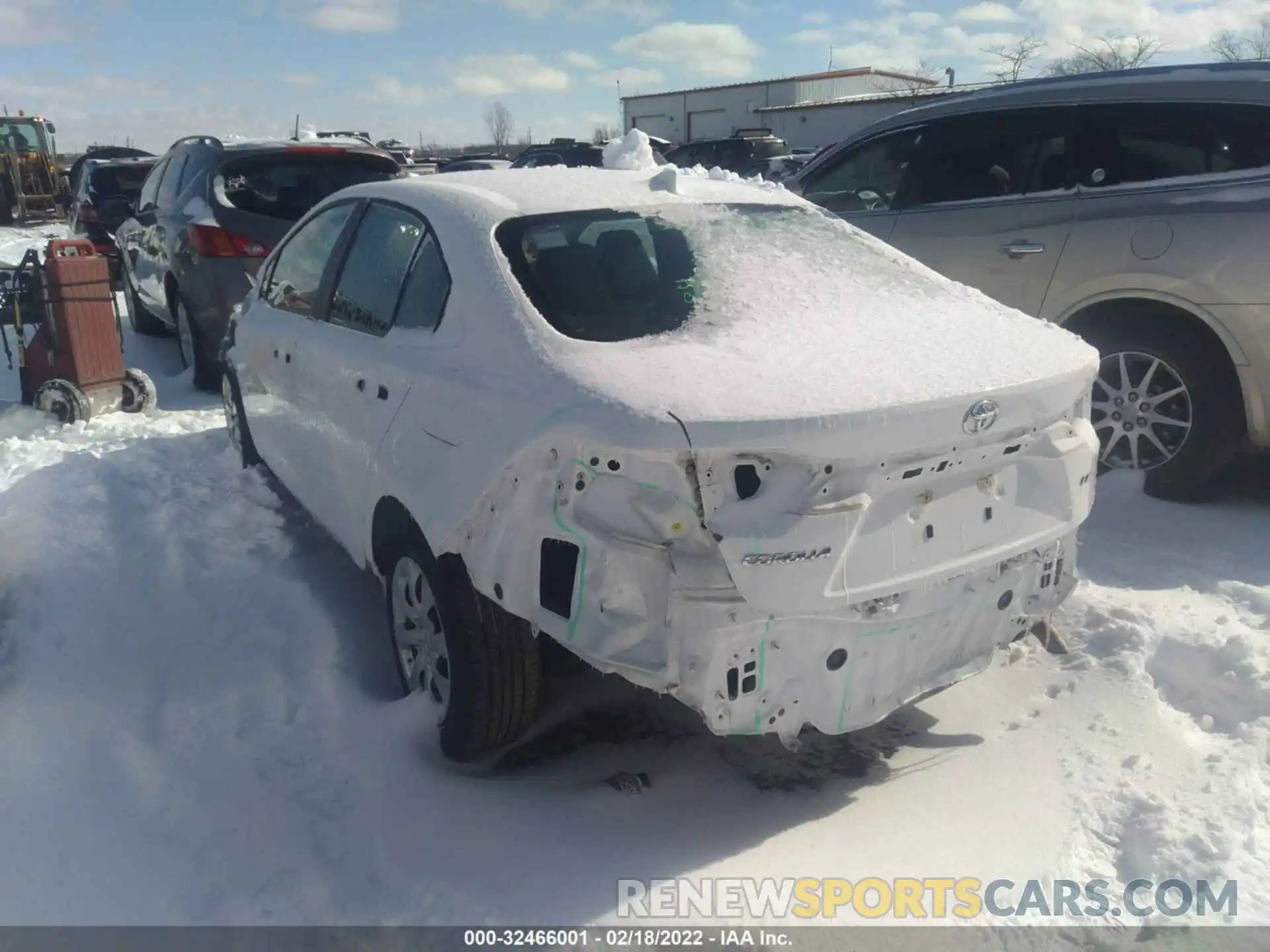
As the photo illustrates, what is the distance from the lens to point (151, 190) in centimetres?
809

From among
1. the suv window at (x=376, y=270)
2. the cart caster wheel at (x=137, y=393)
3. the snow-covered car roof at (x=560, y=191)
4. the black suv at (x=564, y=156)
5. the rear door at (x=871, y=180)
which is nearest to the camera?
the snow-covered car roof at (x=560, y=191)

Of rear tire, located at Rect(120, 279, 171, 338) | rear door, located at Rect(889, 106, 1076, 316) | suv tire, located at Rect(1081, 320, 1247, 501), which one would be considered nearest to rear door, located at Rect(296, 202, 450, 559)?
rear door, located at Rect(889, 106, 1076, 316)

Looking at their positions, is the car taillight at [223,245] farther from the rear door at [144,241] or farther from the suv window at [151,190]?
the suv window at [151,190]

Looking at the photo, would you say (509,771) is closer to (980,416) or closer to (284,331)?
(980,416)

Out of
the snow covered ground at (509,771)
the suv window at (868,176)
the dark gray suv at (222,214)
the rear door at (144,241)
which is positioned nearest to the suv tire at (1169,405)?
the snow covered ground at (509,771)

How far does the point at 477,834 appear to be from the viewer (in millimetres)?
2584

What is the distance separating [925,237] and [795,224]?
2.27m

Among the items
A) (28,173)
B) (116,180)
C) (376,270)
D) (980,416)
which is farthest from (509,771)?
(28,173)

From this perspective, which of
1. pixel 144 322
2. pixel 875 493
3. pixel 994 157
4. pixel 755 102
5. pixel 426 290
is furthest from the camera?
pixel 755 102

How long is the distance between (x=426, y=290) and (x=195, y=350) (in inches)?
186

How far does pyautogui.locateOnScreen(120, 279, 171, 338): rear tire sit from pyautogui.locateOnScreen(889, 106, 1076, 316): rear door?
6.89 meters

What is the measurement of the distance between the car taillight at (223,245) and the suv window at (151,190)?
176 centimetres

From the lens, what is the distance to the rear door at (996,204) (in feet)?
16.4

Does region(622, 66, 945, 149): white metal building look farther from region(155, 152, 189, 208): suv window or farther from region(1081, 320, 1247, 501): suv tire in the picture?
region(1081, 320, 1247, 501): suv tire
